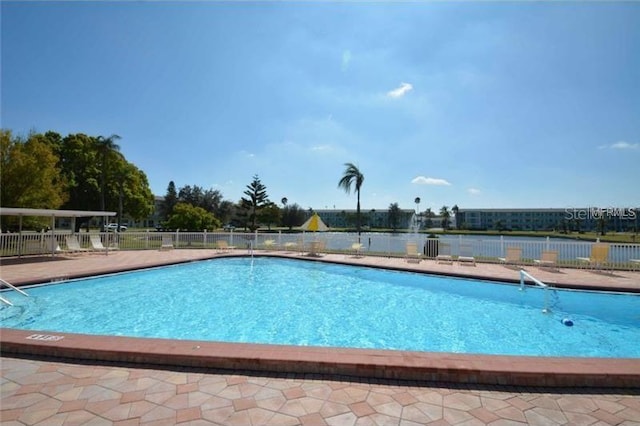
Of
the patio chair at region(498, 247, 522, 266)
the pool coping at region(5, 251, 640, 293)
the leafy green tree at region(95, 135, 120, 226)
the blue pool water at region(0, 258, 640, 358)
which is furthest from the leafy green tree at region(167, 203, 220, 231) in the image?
the patio chair at region(498, 247, 522, 266)

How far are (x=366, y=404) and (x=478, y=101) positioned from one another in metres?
12.8

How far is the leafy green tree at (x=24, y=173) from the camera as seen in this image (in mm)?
16453

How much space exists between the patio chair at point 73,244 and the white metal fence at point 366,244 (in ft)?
0.92

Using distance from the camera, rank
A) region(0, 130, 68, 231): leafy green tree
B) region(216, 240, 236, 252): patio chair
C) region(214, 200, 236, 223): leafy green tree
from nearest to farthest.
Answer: region(0, 130, 68, 231): leafy green tree, region(216, 240, 236, 252): patio chair, region(214, 200, 236, 223): leafy green tree

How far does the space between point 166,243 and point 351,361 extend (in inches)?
648

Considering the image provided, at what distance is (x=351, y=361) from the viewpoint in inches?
132

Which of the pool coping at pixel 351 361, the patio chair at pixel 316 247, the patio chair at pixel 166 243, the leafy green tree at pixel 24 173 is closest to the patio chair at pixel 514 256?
the patio chair at pixel 316 247

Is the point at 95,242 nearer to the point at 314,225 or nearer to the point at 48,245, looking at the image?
the point at 48,245

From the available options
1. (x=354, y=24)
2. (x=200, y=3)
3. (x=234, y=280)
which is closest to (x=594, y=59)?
(x=354, y=24)

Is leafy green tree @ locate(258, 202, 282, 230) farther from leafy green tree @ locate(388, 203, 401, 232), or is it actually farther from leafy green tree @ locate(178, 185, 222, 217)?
leafy green tree @ locate(388, 203, 401, 232)

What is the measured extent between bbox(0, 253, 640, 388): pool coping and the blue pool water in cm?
204

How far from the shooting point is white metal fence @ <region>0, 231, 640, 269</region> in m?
11.9

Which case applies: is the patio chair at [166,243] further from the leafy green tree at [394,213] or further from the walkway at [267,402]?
the leafy green tree at [394,213]

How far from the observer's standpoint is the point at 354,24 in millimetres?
9508
